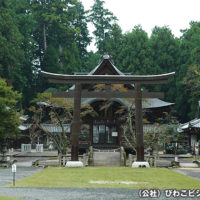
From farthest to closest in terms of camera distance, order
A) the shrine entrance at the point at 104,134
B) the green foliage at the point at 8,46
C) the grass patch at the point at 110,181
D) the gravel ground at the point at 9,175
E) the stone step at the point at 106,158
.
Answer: the green foliage at the point at 8,46 < the shrine entrance at the point at 104,134 < the stone step at the point at 106,158 < the gravel ground at the point at 9,175 < the grass patch at the point at 110,181

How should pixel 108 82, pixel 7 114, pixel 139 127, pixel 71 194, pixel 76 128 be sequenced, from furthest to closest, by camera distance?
pixel 7 114
pixel 108 82
pixel 139 127
pixel 76 128
pixel 71 194

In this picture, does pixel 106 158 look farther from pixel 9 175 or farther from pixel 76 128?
pixel 9 175

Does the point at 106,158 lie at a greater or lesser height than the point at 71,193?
greater

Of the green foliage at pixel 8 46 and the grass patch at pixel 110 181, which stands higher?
the green foliage at pixel 8 46

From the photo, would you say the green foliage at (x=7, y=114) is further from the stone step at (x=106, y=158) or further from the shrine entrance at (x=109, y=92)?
the stone step at (x=106, y=158)

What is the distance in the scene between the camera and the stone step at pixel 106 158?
27552 mm

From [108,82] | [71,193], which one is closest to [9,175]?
[71,193]

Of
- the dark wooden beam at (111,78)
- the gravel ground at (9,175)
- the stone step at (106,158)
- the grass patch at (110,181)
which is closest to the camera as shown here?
the grass patch at (110,181)

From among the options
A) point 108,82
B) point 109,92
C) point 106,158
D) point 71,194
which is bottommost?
point 71,194

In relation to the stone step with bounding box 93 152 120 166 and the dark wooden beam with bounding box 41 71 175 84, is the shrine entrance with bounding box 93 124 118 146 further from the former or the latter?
the dark wooden beam with bounding box 41 71 175 84

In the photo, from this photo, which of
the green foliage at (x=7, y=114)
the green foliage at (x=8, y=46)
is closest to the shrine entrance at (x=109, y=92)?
the green foliage at (x=7, y=114)

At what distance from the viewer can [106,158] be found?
28422mm

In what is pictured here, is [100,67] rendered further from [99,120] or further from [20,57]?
[20,57]

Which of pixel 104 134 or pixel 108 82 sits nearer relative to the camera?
pixel 108 82
